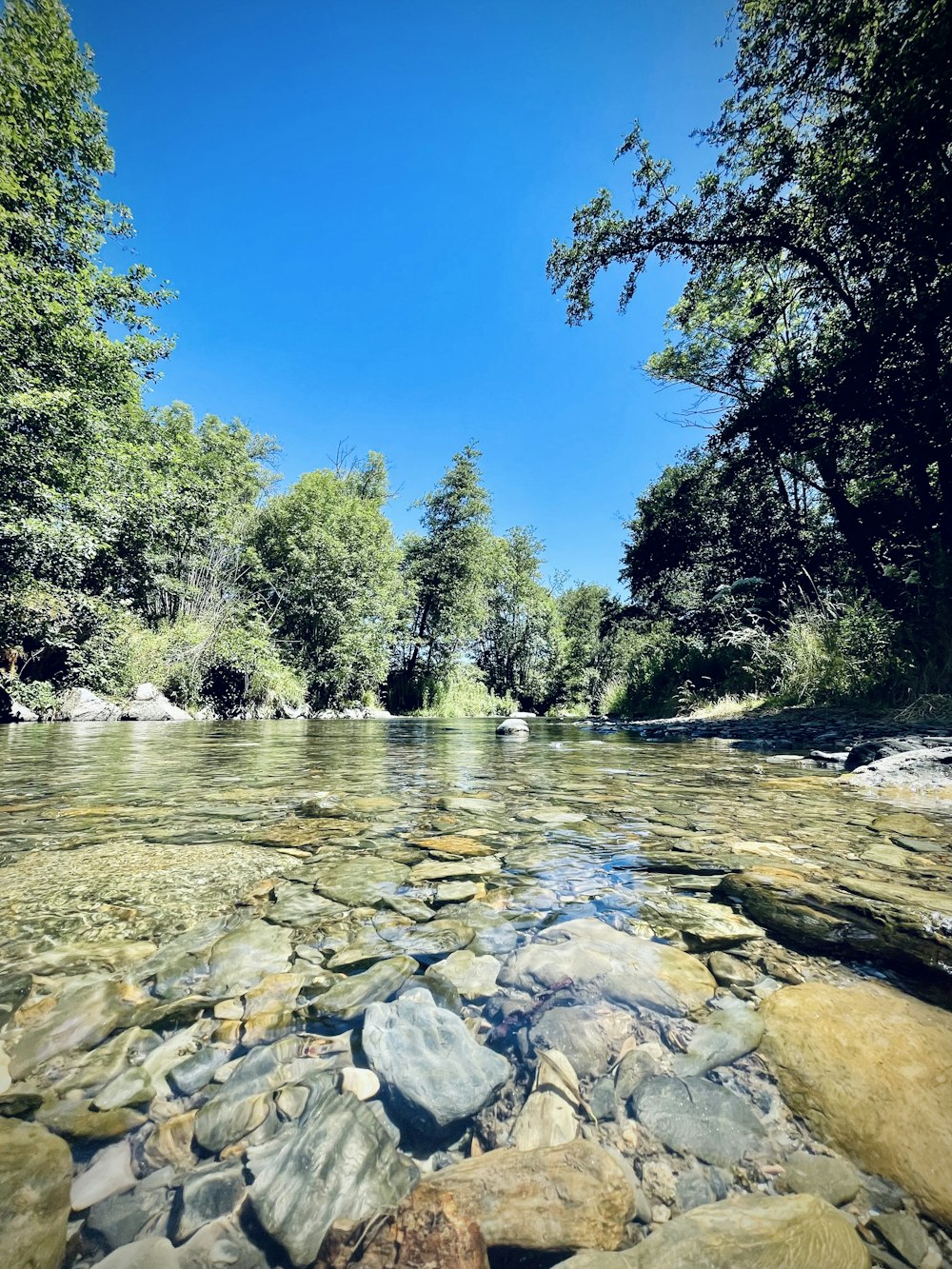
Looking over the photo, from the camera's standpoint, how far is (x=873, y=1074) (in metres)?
0.83

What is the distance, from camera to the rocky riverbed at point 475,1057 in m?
0.60

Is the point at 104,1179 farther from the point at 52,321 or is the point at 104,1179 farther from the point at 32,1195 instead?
the point at 52,321

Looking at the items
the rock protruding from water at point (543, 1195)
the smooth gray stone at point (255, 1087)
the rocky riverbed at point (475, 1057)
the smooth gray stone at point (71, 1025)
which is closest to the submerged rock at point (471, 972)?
the rocky riverbed at point (475, 1057)

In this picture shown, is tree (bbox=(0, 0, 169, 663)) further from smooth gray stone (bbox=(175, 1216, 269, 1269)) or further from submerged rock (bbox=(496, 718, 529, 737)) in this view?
smooth gray stone (bbox=(175, 1216, 269, 1269))

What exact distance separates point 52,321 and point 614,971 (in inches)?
562

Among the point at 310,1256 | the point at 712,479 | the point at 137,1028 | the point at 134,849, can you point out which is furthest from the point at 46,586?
the point at 712,479

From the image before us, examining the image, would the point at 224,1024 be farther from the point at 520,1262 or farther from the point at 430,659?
the point at 430,659

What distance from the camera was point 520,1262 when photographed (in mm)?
561

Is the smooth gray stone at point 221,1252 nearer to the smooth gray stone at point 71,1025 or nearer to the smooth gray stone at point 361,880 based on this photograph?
the smooth gray stone at point 71,1025

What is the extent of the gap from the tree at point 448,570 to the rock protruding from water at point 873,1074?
27.4 meters

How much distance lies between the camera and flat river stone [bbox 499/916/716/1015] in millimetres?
1066

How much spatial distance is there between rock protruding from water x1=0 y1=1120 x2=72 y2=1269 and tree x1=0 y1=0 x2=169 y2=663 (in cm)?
1080

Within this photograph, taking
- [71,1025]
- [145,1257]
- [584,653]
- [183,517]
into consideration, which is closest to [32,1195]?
[145,1257]

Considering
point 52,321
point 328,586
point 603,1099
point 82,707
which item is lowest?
point 603,1099
